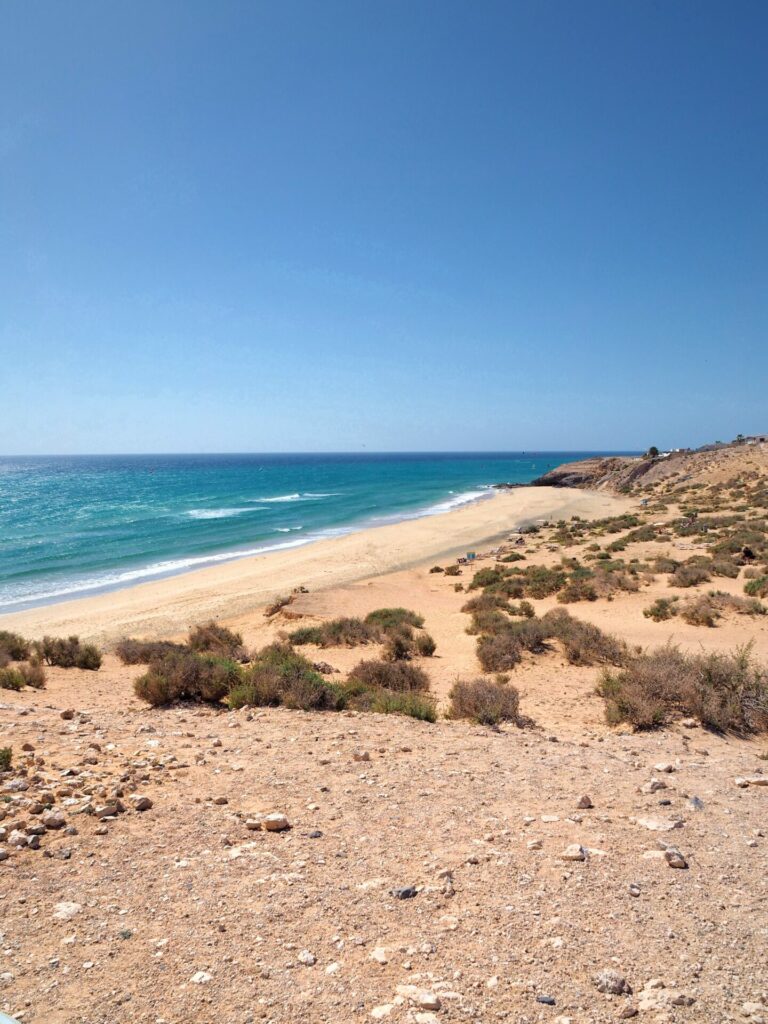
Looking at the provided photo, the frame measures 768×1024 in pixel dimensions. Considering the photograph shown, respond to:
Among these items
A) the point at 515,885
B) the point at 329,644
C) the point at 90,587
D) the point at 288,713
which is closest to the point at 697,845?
the point at 515,885

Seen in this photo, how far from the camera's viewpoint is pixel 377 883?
4.41 metres

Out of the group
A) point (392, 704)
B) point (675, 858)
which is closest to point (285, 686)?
point (392, 704)

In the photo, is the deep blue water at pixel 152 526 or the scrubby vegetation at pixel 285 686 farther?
Result: the deep blue water at pixel 152 526

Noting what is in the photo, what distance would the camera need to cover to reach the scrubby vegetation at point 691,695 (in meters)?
8.41

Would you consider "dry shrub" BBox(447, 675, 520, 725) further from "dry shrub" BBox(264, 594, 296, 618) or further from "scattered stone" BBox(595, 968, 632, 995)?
"dry shrub" BBox(264, 594, 296, 618)

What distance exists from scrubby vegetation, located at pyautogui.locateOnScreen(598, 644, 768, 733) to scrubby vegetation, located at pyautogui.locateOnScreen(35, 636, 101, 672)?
11.3m

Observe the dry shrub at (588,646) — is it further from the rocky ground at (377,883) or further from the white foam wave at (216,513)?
the white foam wave at (216,513)

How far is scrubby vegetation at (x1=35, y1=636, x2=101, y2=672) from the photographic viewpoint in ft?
42.5

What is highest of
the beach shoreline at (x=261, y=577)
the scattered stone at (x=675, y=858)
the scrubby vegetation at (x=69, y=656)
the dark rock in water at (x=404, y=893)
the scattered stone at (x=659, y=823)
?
the dark rock in water at (x=404, y=893)

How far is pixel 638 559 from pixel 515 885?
888 inches

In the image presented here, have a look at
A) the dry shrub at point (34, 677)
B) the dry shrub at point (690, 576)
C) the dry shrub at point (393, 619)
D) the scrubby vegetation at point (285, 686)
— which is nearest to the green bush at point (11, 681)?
the dry shrub at point (34, 677)

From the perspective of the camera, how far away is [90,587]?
28.2 metres

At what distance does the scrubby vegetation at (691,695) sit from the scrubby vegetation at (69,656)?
37.1 feet

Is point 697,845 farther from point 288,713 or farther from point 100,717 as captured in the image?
point 100,717
